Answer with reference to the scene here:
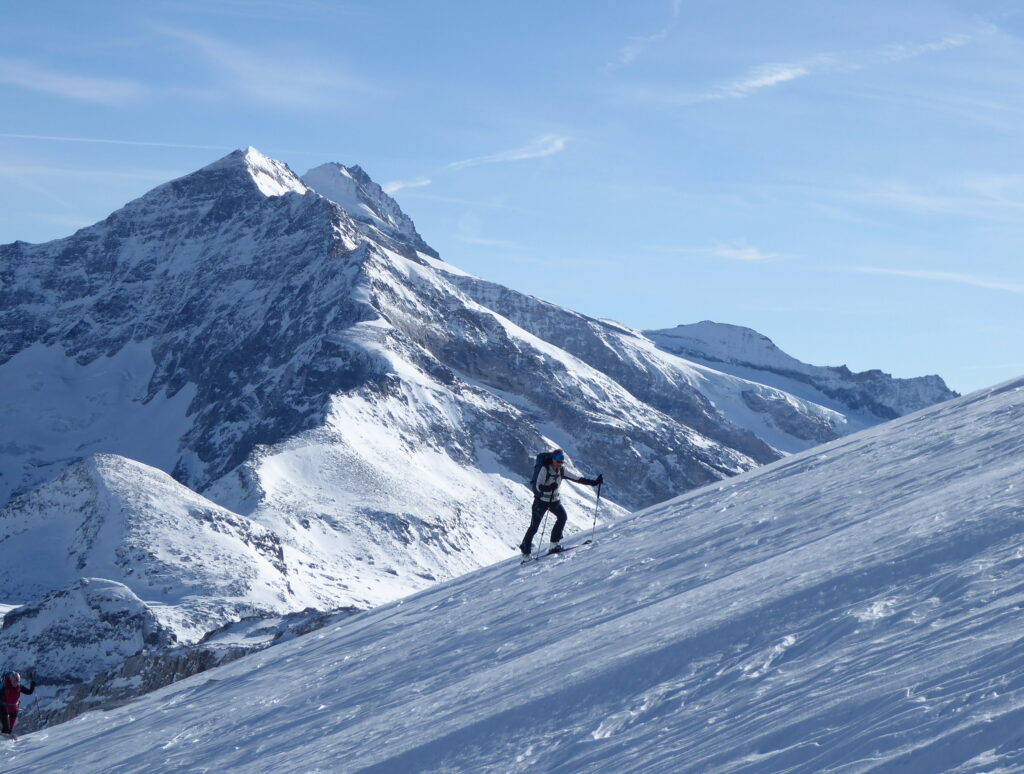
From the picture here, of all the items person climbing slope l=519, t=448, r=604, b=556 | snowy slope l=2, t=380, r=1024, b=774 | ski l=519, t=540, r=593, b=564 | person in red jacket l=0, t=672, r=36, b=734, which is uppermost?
person climbing slope l=519, t=448, r=604, b=556

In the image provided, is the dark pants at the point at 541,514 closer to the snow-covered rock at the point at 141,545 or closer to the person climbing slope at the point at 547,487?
the person climbing slope at the point at 547,487

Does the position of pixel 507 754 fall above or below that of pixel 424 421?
below

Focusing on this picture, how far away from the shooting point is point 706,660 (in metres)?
10.8

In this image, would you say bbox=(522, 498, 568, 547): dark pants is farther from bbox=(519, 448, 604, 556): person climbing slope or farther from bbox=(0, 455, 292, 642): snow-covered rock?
bbox=(0, 455, 292, 642): snow-covered rock

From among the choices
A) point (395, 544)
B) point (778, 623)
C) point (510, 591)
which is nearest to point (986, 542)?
point (778, 623)

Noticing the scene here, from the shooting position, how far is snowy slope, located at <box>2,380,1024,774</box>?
Answer: 8.43m

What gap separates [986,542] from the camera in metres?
11.3

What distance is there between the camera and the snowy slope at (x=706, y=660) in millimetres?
8430

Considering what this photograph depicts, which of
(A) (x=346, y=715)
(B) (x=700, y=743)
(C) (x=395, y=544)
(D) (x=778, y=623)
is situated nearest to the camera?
(B) (x=700, y=743)

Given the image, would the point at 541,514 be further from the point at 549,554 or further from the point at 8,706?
the point at 8,706

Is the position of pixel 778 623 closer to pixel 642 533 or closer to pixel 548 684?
pixel 548 684

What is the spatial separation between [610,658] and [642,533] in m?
9.26

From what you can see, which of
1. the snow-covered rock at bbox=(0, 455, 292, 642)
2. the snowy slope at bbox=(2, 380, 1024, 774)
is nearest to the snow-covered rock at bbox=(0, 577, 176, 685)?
the snow-covered rock at bbox=(0, 455, 292, 642)

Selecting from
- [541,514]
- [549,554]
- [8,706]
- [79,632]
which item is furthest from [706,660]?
[79,632]
